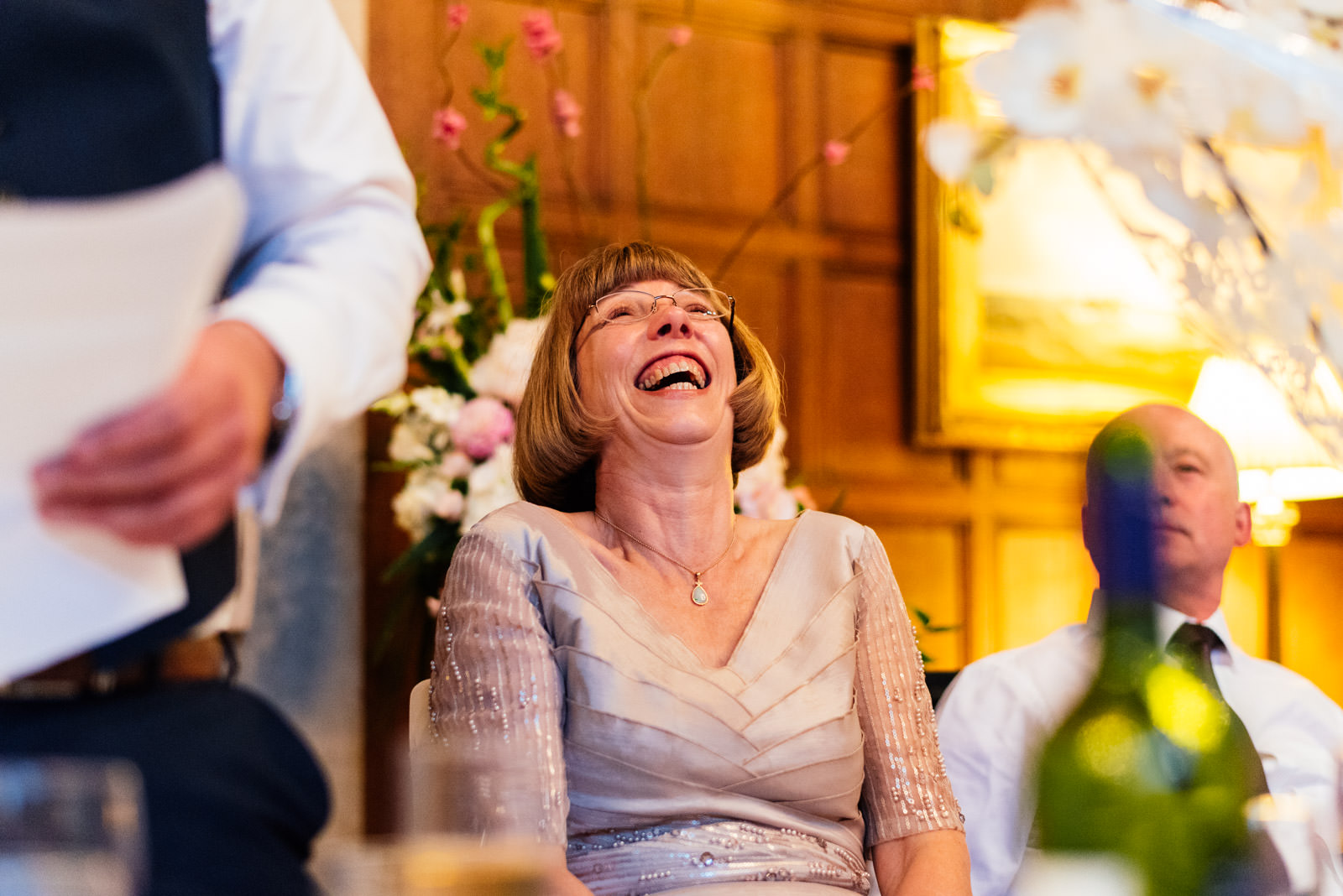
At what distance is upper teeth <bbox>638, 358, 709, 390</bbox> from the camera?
5.85 ft

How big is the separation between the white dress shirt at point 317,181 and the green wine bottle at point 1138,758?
408 millimetres

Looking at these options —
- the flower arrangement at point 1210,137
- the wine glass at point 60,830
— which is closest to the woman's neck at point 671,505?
the flower arrangement at point 1210,137

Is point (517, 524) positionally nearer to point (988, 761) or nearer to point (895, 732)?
point (895, 732)

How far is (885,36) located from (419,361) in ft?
5.96

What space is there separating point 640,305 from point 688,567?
15.3 inches

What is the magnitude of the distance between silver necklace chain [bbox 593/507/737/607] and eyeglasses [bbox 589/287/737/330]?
282mm

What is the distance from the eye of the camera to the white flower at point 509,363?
2346 millimetres

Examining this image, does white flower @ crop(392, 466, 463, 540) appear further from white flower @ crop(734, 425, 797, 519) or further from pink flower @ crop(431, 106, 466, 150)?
pink flower @ crop(431, 106, 466, 150)

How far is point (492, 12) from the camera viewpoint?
317cm

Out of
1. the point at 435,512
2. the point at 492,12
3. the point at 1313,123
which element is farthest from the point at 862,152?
the point at 1313,123

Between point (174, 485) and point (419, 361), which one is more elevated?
point (174, 485)

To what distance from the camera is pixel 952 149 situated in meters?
0.64

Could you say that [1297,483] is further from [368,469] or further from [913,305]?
[368,469]

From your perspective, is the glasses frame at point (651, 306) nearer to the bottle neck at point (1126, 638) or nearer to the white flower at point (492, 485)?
the white flower at point (492, 485)
